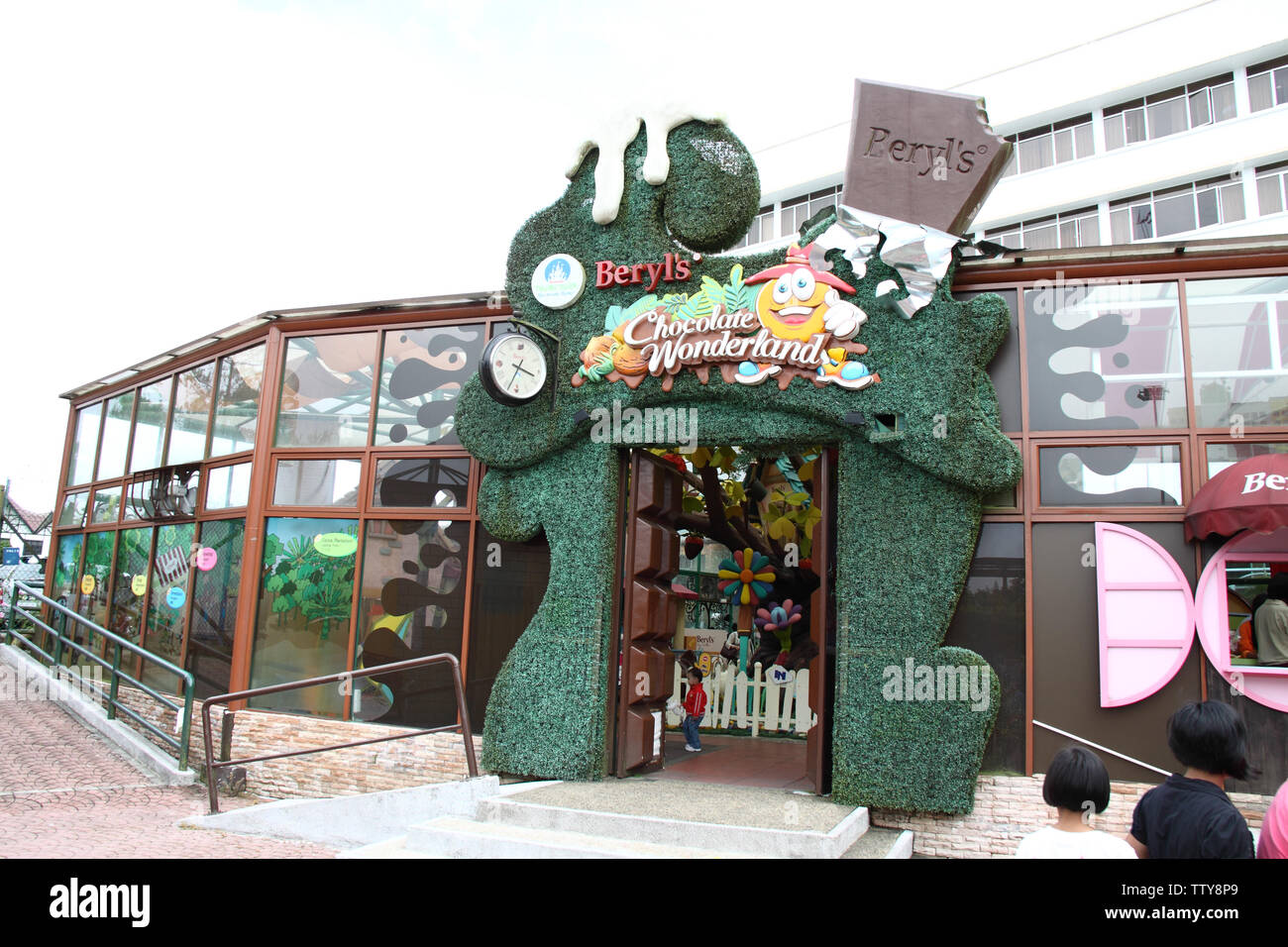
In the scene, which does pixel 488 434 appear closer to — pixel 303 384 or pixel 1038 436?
pixel 303 384

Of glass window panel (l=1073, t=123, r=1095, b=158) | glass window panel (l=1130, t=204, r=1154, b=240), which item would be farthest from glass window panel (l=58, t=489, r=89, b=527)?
glass window panel (l=1073, t=123, r=1095, b=158)

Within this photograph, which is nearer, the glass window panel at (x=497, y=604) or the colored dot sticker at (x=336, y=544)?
the glass window panel at (x=497, y=604)

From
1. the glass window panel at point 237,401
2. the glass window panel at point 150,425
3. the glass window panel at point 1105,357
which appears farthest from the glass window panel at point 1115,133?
the glass window panel at point 150,425

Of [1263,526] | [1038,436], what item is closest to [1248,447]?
[1263,526]

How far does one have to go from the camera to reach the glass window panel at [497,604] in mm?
8383

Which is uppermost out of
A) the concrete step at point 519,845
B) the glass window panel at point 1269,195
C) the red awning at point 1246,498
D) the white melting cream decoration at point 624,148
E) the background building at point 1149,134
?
the background building at point 1149,134

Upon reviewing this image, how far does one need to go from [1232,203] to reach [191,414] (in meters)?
24.1

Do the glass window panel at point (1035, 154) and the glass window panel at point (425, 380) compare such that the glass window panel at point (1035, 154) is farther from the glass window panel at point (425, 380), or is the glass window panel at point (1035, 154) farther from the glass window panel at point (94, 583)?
the glass window panel at point (94, 583)

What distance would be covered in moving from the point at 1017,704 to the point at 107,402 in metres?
13.0

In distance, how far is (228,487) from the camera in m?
10.2

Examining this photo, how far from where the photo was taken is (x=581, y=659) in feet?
24.9

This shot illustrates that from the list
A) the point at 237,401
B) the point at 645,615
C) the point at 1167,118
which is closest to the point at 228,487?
the point at 237,401

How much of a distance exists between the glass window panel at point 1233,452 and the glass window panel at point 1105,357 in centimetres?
32

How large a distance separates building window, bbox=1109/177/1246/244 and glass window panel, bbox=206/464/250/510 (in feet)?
71.9
